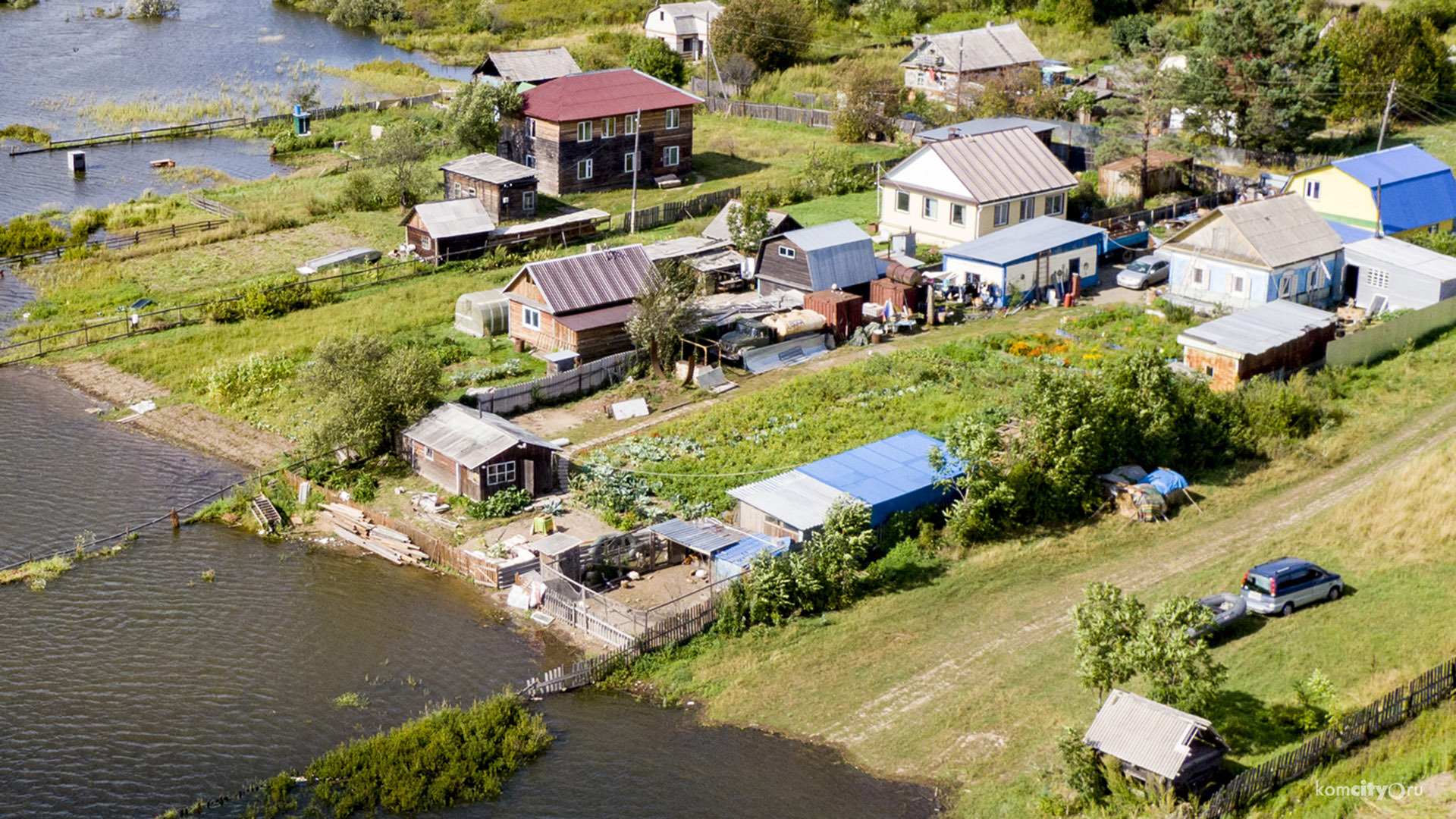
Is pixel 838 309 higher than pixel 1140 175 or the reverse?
the reverse

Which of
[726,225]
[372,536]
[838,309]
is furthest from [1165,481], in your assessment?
[726,225]

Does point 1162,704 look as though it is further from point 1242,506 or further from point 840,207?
point 840,207

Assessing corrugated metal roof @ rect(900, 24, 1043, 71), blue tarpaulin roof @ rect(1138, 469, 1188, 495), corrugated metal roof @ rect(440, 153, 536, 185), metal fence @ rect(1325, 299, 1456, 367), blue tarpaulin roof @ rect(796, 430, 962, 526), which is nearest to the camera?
blue tarpaulin roof @ rect(796, 430, 962, 526)

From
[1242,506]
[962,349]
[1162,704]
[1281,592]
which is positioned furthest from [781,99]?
[1162,704]

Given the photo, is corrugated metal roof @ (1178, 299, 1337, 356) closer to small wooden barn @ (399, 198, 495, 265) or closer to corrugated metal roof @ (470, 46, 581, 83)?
small wooden barn @ (399, 198, 495, 265)

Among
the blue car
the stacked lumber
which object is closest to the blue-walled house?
the blue car

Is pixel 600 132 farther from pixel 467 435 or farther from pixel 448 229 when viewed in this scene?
pixel 467 435

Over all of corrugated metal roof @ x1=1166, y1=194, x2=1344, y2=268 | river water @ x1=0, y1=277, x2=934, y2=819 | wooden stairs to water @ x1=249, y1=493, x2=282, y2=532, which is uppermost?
corrugated metal roof @ x1=1166, y1=194, x2=1344, y2=268

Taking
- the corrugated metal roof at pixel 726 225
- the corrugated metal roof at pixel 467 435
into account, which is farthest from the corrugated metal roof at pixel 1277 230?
the corrugated metal roof at pixel 467 435
